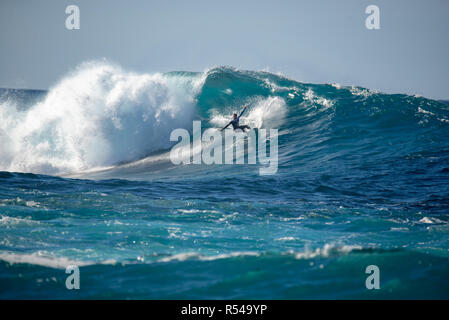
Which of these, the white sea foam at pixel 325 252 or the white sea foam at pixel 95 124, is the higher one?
the white sea foam at pixel 95 124

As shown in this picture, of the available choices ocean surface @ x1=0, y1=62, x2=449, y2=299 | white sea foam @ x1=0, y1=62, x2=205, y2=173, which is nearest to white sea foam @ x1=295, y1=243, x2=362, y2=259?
ocean surface @ x1=0, y1=62, x2=449, y2=299

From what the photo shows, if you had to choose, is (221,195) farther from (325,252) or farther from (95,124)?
(95,124)

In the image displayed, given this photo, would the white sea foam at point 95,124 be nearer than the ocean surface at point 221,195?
No

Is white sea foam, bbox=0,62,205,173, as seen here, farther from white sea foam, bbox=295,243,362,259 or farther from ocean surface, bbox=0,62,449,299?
white sea foam, bbox=295,243,362,259

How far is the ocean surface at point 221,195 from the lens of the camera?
18.0 ft

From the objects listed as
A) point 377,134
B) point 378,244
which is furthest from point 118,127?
point 378,244

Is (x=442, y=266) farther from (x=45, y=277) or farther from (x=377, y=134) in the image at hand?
(x=377, y=134)

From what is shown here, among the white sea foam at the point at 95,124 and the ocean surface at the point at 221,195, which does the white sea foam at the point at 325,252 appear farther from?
the white sea foam at the point at 95,124

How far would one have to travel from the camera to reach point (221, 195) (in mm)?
11461

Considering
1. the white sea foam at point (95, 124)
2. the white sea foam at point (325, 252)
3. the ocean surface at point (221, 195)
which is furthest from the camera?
the white sea foam at point (95, 124)

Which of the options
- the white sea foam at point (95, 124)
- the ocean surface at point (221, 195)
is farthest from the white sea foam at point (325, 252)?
the white sea foam at point (95, 124)

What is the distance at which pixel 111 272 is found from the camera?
560 cm

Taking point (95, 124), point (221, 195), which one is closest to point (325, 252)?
point (221, 195)
